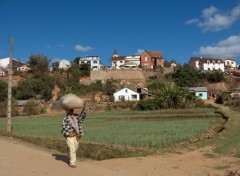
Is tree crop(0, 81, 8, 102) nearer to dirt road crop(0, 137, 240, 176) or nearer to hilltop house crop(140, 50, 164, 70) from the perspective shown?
hilltop house crop(140, 50, 164, 70)

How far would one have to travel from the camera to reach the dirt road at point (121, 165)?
8.91 m

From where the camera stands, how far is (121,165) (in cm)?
1098

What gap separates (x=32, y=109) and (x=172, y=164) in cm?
4869

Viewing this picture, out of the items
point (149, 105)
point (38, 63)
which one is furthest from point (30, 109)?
point (38, 63)

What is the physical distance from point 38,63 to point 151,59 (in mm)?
34593

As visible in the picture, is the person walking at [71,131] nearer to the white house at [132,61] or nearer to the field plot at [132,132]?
the field plot at [132,132]

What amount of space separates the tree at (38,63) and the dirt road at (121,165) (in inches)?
2859

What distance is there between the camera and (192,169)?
416 inches

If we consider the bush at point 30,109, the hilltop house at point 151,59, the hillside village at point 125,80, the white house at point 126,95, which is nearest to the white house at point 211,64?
the hillside village at point 125,80

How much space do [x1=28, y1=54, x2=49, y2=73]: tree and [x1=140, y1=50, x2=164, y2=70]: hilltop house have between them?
30348 millimetres

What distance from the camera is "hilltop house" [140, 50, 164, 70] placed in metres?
100

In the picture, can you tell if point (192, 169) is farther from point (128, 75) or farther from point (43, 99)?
point (128, 75)

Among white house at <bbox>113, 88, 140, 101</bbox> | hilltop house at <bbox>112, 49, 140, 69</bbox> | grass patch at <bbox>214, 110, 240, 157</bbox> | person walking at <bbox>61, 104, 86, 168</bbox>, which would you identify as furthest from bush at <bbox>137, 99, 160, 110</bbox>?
hilltop house at <bbox>112, 49, 140, 69</bbox>

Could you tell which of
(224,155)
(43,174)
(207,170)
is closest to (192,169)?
(207,170)
